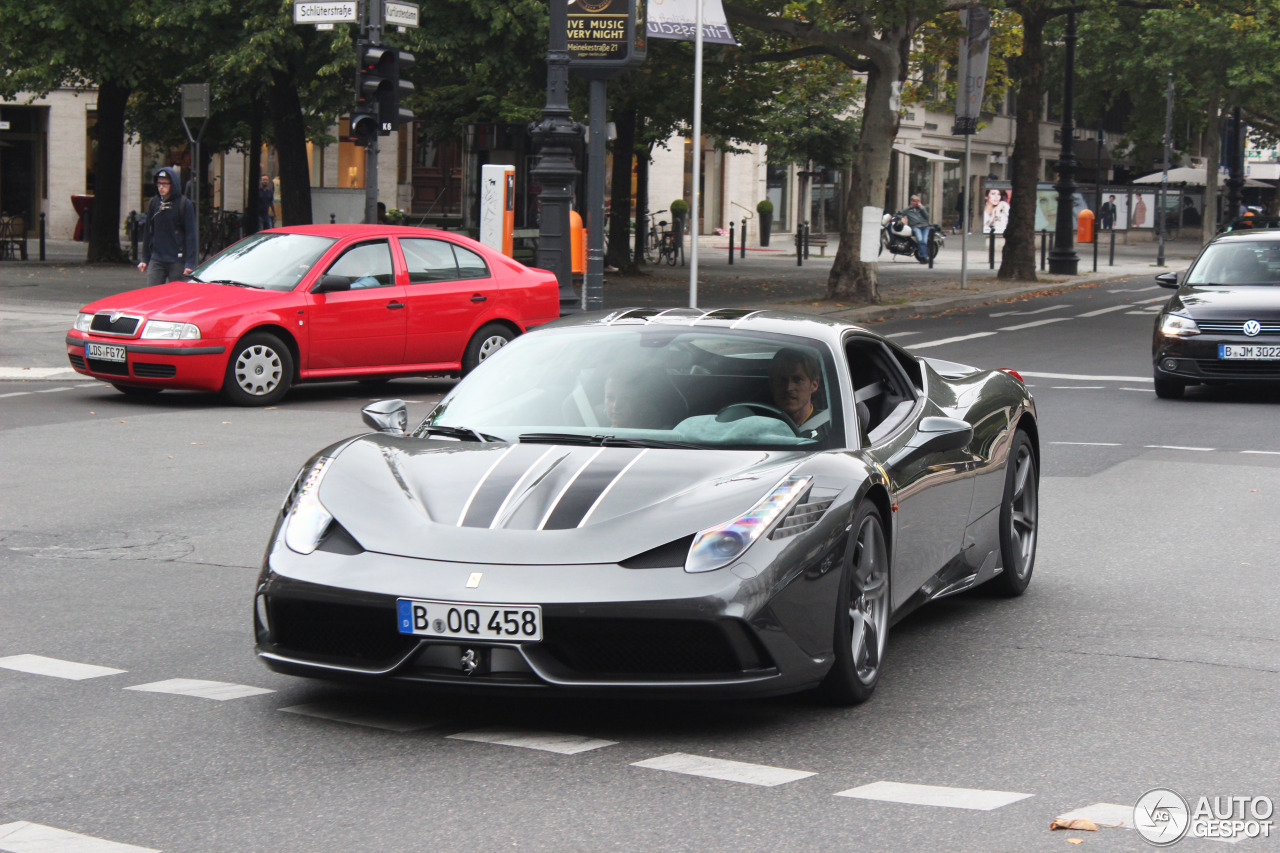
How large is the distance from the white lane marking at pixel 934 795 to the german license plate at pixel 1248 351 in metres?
A: 12.0

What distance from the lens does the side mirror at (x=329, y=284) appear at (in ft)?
48.6

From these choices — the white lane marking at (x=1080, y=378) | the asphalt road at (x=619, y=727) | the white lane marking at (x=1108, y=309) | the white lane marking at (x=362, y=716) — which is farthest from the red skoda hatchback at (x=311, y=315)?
the white lane marking at (x=1108, y=309)

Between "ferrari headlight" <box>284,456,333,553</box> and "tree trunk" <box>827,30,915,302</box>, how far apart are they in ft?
72.8

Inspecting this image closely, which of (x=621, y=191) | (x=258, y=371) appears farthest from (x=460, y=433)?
(x=621, y=191)

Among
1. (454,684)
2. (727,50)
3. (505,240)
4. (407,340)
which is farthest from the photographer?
(727,50)

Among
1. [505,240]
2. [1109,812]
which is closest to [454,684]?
[1109,812]

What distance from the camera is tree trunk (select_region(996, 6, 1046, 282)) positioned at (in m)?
34.1

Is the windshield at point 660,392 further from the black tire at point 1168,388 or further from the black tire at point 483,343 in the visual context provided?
the black tire at point 1168,388

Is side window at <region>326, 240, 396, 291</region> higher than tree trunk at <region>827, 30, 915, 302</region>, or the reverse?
tree trunk at <region>827, 30, 915, 302</region>

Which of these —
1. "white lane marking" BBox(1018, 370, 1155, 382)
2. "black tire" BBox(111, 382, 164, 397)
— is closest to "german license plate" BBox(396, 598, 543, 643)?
"black tire" BBox(111, 382, 164, 397)

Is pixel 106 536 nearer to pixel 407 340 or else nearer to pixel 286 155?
pixel 407 340

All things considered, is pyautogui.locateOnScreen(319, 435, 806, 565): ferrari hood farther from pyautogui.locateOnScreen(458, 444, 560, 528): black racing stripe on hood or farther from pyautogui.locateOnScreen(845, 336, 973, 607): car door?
pyautogui.locateOnScreen(845, 336, 973, 607): car door

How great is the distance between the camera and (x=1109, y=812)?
4285 millimetres

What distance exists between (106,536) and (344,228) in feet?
24.0
